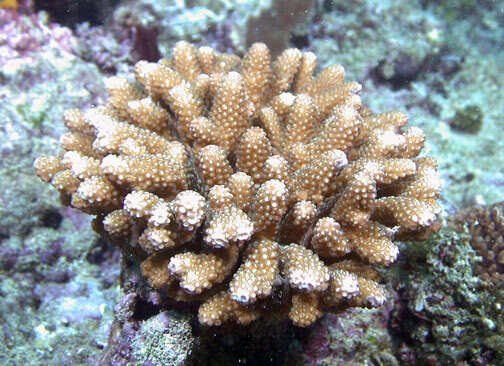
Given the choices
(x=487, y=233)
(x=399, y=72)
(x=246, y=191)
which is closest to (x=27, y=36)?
(x=246, y=191)

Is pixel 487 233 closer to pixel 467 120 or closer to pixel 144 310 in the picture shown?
pixel 467 120

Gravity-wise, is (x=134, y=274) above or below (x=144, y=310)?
above

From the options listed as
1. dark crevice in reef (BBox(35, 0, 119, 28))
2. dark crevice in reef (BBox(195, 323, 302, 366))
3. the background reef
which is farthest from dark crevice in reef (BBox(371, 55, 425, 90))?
dark crevice in reef (BBox(195, 323, 302, 366))

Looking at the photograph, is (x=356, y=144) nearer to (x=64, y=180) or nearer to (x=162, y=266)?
(x=162, y=266)

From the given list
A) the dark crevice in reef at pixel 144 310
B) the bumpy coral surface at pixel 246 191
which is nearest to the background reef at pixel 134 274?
the dark crevice in reef at pixel 144 310

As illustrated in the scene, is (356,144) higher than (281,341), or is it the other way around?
(356,144)

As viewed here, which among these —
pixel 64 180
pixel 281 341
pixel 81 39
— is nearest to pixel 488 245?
pixel 281 341

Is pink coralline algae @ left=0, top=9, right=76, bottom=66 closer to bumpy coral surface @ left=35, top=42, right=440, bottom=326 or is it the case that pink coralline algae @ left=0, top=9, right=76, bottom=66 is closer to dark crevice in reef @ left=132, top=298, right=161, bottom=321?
bumpy coral surface @ left=35, top=42, right=440, bottom=326
